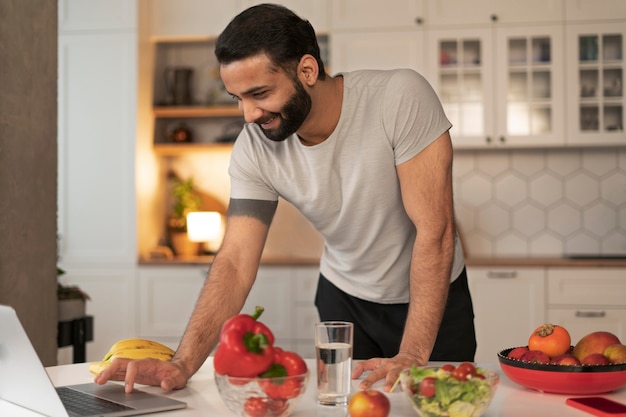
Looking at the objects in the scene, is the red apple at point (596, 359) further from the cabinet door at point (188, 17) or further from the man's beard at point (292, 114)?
the cabinet door at point (188, 17)

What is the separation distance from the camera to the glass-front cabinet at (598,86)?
175 inches

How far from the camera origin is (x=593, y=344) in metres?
1.48

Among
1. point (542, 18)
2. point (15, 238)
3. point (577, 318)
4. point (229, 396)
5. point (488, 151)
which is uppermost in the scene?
point (542, 18)

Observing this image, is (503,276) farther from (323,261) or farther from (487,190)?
(323,261)

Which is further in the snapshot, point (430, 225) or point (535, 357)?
point (430, 225)

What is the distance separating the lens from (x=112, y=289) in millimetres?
4688

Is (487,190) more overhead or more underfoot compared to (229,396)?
more overhead

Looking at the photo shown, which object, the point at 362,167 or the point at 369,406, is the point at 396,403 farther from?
the point at 362,167

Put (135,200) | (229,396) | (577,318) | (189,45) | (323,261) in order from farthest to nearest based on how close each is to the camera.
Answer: (189,45) < (135,200) < (577,318) < (323,261) < (229,396)

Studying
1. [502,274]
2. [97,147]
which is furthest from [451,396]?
[97,147]

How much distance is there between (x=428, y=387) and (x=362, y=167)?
949mm

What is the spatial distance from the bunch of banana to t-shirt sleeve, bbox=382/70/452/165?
0.71 meters

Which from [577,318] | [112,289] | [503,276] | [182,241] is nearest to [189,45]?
[182,241]

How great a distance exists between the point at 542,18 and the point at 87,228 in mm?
2777
